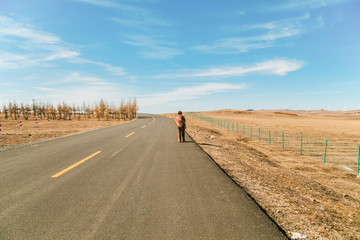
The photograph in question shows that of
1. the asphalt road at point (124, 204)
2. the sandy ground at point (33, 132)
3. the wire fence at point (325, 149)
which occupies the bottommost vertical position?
the wire fence at point (325, 149)

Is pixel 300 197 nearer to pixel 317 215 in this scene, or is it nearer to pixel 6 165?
pixel 317 215

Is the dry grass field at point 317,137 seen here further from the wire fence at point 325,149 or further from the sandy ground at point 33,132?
the sandy ground at point 33,132

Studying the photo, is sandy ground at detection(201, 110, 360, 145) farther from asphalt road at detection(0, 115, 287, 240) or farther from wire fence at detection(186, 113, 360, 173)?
asphalt road at detection(0, 115, 287, 240)

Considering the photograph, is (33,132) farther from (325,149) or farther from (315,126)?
(315,126)

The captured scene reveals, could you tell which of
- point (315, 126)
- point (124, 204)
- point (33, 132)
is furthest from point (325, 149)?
point (315, 126)

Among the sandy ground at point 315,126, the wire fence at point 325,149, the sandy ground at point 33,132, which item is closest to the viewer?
the wire fence at point 325,149

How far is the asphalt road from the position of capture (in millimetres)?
2662

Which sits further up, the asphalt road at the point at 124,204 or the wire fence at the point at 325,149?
the asphalt road at the point at 124,204

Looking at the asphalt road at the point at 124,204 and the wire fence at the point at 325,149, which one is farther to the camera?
the wire fence at the point at 325,149

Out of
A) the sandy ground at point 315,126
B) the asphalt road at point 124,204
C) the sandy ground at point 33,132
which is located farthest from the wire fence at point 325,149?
the sandy ground at point 33,132

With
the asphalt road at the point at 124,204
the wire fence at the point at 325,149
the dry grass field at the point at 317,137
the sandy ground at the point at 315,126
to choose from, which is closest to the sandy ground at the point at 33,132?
the asphalt road at the point at 124,204

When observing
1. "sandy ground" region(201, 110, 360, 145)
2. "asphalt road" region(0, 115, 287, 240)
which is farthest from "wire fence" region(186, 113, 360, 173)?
"asphalt road" region(0, 115, 287, 240)

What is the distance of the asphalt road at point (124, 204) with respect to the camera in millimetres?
2662

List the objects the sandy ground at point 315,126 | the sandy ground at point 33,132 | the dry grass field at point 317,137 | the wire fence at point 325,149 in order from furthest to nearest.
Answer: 1. the sandy ground at point 315,126
2. the sandy ground at point 33,132
3. the dry grass field at point 317,137
4. the wire fence at point 325,149
